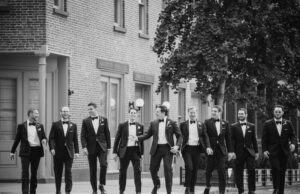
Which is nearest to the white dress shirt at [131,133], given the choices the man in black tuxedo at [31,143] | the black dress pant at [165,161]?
the black dress pant at [165,161]

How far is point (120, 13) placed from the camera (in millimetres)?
31953

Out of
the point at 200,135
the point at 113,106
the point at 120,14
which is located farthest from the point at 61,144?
the point at 120,14

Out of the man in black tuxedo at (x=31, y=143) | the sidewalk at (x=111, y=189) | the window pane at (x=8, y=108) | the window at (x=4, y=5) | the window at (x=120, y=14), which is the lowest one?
the sidewalk at (x=111, y=189)

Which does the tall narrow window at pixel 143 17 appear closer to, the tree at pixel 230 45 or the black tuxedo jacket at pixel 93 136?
the tree at pixel 230 45

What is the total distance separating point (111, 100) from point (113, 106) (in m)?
0.27

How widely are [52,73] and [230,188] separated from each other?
6.13 meters

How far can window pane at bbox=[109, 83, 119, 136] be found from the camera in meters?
31.7

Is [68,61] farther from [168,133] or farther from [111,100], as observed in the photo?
[168,133]

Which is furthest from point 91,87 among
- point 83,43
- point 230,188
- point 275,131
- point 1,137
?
point 275,131

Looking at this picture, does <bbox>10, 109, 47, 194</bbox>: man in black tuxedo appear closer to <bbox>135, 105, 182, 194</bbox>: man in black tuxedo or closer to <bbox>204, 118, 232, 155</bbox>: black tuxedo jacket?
<bbox>135, 105, 182, 194</bbox>: man in black tuxedo

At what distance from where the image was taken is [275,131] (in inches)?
908

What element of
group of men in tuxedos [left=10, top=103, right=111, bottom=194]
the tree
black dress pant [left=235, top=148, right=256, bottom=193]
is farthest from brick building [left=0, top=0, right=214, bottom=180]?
black dress pant [left=235, top=148, right=256, bottom=193]

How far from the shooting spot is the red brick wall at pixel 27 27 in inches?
1043

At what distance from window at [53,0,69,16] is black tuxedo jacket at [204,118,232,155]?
20.4 feet
